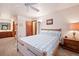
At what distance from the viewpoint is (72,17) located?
1.88 meters

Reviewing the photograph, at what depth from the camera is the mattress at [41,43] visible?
1.73 metres

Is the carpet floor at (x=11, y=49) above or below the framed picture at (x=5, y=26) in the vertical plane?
below

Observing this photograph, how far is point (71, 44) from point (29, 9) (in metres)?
1.16

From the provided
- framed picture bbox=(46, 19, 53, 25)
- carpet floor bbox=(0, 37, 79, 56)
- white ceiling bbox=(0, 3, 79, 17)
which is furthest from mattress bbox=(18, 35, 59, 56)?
white ceiling bbox=(0, 3, 79, 17)

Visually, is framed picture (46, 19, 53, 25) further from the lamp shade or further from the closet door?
the lamp shade

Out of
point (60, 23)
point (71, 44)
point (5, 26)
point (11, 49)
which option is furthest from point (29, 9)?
point (71, 44)

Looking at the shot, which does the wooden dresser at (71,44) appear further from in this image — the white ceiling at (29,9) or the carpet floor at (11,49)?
the white ceiling at (29,9)

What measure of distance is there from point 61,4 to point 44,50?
97cm

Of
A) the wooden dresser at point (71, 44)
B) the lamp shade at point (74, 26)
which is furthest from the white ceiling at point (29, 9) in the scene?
the wooden dresser at point (71, 44)

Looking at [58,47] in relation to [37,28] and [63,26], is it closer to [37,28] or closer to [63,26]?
Answer: [63,26]

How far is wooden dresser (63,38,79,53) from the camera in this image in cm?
185

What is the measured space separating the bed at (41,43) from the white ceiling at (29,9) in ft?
1.41

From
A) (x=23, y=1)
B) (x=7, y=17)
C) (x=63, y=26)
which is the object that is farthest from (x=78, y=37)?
(x=7, y=17)

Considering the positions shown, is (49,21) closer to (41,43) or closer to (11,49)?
(41,43)
